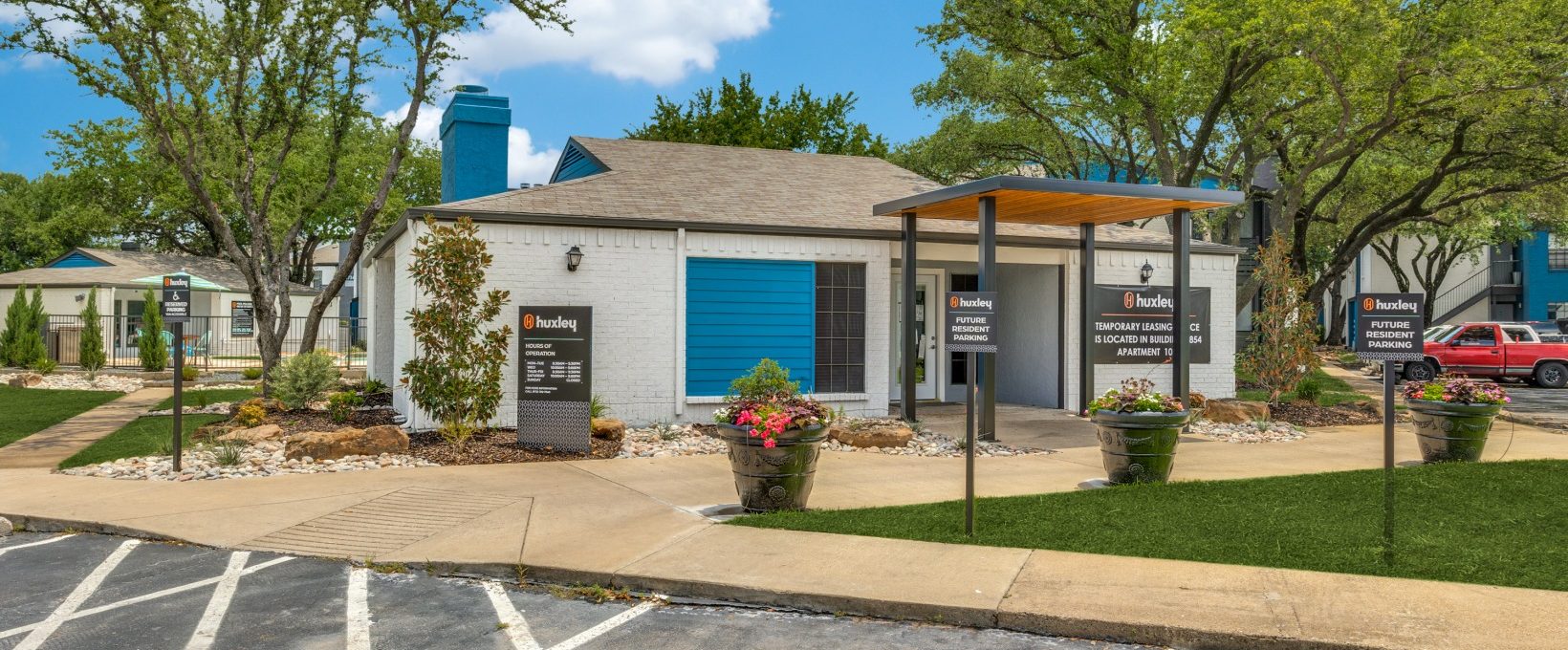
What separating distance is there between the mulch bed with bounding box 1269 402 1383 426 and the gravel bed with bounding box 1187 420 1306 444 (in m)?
0.62

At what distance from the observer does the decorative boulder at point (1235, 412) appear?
13508 mm

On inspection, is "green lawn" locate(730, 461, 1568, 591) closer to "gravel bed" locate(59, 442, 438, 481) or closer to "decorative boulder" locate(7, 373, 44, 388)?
"gravel bed" locate(59, 442, 438, 481)

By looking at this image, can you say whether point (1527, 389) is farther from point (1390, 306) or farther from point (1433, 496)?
point (1390, 306)

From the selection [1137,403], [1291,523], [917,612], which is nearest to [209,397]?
[1137,403]

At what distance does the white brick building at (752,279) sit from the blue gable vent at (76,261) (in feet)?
101

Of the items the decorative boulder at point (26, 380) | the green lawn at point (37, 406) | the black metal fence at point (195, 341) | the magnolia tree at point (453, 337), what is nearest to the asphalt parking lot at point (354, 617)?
the magnolia tree at point (453, 337)

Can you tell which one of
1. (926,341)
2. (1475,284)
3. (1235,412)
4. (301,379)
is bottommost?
(1235,412)

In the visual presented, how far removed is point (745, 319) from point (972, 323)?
Result: 6616 millimetres

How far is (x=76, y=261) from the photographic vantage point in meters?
40.2

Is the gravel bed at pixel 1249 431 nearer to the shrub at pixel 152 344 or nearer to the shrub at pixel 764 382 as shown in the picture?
the shrub at pixel 764 382

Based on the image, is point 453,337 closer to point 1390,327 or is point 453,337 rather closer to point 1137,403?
point 1137,403

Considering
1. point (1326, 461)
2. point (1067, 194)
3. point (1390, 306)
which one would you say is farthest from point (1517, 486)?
point (1067, 194)

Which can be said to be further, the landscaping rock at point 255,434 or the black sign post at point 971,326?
the landscaping rock at point 255,434

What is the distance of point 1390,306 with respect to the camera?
675 cm
